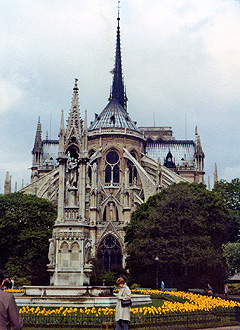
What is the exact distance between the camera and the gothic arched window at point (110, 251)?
6475cm

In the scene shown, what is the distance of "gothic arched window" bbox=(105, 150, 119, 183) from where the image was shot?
78188 mm

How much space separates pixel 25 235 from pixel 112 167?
31.8 m

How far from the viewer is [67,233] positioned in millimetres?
23234

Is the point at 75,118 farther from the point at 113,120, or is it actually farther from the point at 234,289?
the point at 113,120

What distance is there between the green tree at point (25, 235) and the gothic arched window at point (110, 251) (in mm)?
14002

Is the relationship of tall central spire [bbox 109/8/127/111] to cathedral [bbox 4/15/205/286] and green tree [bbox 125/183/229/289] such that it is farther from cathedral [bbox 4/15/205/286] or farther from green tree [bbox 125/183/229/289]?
green tree [bbox 125/183/229/289]

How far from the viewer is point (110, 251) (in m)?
64.9

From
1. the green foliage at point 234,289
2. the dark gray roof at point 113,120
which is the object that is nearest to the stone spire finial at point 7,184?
the dark gray roof at point 113,120

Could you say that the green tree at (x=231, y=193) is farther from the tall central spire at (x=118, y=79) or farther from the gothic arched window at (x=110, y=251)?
the tall central spire at (x=118, y=79)

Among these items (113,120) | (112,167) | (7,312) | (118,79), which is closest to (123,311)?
(7,312)

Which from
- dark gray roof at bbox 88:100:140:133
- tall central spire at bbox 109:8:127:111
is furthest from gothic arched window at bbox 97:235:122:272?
tall central spire at bbox 109:8:127:111

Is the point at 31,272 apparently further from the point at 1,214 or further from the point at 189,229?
the point at 189,229

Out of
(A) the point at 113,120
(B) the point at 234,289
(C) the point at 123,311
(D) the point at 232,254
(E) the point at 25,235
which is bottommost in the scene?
(B) the point at 234,289

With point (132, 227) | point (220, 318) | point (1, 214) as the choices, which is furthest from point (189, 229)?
point (220, 318)
